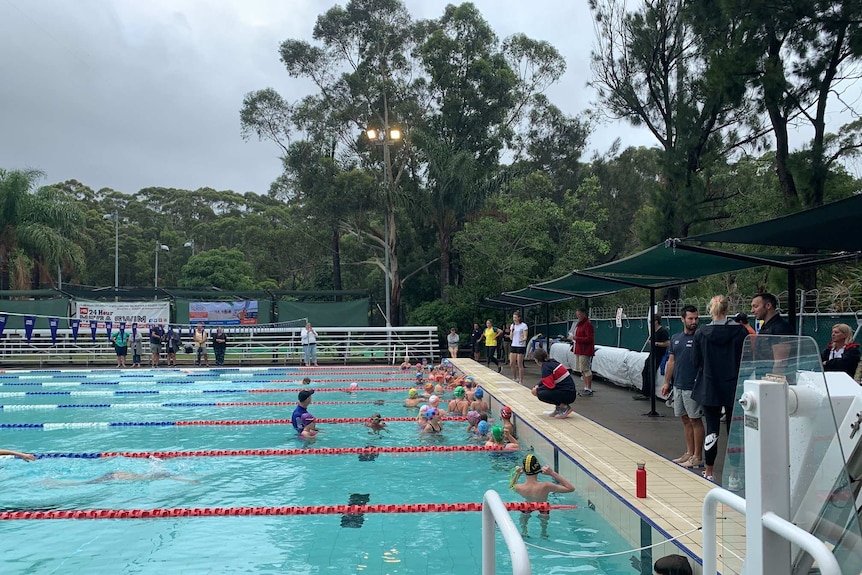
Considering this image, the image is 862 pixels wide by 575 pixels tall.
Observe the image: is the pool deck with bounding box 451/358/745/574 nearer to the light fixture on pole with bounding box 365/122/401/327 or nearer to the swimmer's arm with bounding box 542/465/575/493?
the swimmer's arm with bounding box 542/465/575/493

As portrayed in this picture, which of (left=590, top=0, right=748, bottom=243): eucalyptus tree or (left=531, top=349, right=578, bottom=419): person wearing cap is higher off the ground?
(left=590, top=0, right=748, bottom=243): eucalyptus tree

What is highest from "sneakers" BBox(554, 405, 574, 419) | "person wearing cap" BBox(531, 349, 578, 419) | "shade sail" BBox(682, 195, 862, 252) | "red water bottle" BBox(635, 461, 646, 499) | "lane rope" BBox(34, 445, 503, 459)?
"shade sail" BBox(682, 195, 862, 252)

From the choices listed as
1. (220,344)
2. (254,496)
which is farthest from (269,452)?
(220,344)

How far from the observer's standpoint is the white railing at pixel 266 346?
23.5 metres

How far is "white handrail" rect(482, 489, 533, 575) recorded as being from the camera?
7.07 feet

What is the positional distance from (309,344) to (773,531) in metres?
20.5

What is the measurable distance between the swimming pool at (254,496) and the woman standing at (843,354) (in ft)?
9.83

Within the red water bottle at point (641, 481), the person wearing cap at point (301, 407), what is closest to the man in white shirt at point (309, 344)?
the person wearing cap at point (301, 407)

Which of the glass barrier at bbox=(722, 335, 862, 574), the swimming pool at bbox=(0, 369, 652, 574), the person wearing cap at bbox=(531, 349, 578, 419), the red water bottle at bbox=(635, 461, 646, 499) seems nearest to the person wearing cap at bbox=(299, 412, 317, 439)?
the swimming pool at bbox=(0, 369, 652, 574)

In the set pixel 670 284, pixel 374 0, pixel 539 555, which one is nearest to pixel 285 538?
pixel 539 555

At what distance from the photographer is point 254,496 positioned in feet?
23.8

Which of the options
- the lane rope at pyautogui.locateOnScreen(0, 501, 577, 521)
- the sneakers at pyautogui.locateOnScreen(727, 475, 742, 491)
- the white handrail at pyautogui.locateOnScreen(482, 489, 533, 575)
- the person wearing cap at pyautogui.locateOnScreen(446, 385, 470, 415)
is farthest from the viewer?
the person wearing cap at pyautogui.locateOnScreen(446, 385, 470, 415)

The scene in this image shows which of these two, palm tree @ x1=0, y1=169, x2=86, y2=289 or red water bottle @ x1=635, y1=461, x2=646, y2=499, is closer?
red water bottle @ x1=635, y1=461, x2=646, y2=499

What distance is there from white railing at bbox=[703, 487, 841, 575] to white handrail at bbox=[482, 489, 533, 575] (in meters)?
0.77
